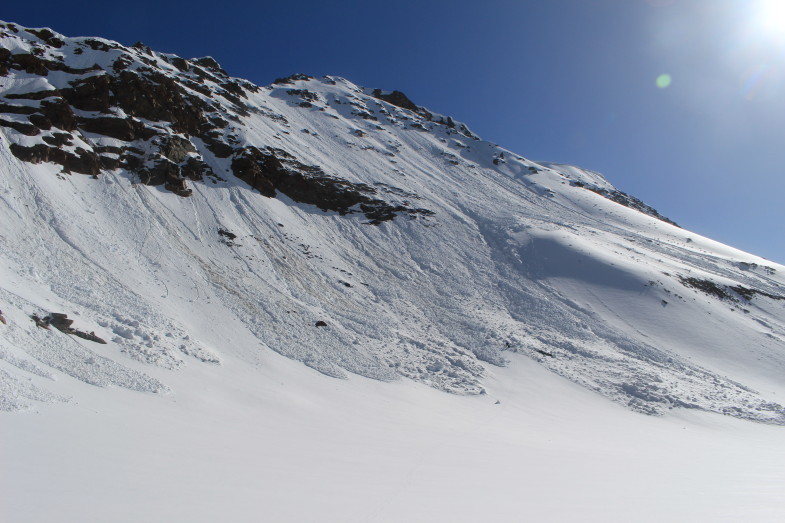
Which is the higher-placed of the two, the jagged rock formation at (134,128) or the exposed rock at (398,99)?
the exposed rock at (398,99)

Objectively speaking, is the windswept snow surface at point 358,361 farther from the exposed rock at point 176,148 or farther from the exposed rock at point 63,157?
the exposed rock at point 176,148

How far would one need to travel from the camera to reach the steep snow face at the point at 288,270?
16.0m

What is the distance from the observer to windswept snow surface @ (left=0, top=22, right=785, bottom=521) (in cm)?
679

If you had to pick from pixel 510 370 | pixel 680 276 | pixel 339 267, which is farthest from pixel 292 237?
pixel 680 276

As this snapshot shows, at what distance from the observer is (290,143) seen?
159 feet

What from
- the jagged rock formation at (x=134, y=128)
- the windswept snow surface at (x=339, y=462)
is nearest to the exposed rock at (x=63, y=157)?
the jagged rock formation at (x=134, y=128)

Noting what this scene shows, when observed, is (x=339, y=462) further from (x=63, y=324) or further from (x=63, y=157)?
(x=63, y=157)

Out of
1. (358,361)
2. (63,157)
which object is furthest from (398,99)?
(358,361)

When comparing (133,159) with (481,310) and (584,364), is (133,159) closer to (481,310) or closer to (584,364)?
(481,310)

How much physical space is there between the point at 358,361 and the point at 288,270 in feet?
32.3

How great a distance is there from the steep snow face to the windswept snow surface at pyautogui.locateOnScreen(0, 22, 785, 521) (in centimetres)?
17

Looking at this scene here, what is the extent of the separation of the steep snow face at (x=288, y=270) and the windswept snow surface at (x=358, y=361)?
17 cm

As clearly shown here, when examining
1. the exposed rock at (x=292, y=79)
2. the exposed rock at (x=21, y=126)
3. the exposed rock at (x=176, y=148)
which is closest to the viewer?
the exposed rock at (x=21, y=126)

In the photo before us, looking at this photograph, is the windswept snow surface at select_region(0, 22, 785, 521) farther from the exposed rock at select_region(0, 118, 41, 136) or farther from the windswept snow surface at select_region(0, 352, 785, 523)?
the exposed rock at select_region(0, 118, 41, 136)
